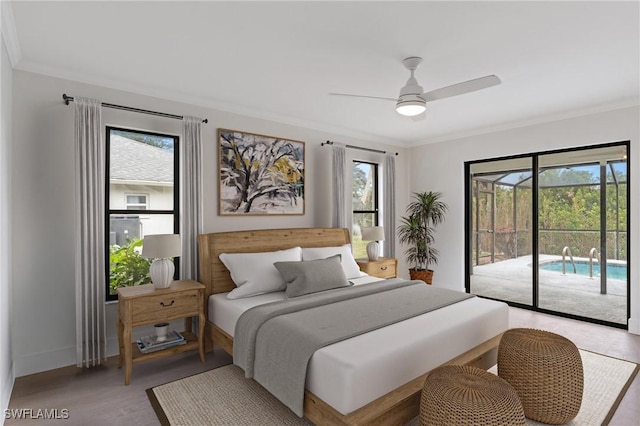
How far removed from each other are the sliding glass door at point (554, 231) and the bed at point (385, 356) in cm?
239

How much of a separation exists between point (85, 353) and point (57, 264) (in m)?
0.83

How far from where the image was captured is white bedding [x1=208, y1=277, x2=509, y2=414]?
1.98 meters

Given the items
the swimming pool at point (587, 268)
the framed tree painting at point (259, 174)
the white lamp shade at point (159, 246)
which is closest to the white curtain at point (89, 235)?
the white lamp shade at point (159, 246)

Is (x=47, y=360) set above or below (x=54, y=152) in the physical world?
below

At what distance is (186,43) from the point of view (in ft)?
8.84

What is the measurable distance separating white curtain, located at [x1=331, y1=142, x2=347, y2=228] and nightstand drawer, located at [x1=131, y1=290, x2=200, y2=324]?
7.53 feet

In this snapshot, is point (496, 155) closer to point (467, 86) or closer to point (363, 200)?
point (363, 200)

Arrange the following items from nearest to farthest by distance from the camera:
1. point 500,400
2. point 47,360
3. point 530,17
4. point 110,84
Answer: point 500,400
point 530,17
point 47,360
point 110,84

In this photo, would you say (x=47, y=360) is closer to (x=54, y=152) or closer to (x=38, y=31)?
(x=54, y=152)

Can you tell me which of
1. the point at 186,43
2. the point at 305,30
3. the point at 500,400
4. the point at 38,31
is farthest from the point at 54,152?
the point at 500,400

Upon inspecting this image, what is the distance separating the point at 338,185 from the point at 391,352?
10.2 feet

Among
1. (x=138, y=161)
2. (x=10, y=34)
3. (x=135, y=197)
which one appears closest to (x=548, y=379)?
(x=135, y=197)

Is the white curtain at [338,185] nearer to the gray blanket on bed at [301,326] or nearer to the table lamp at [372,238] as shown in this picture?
the table lamp at [372,238]

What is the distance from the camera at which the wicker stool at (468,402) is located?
1.83 meters
